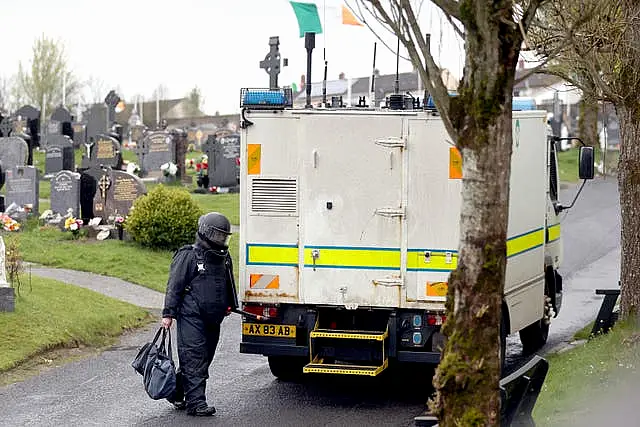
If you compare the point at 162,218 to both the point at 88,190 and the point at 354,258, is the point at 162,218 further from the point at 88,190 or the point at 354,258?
the point at 354,258

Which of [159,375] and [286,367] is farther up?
[159,375]

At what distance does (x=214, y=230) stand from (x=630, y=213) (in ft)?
16.9

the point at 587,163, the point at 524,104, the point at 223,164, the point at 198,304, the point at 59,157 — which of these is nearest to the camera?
the point at 198,304

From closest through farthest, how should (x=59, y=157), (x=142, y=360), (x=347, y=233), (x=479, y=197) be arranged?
(x=479, y=197) < (x=142, y=360) < (x=347, y=233) < (x=59, y=157)

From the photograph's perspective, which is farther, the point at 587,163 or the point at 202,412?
the point at 587,163

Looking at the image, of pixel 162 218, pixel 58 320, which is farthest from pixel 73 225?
pixel 58 320

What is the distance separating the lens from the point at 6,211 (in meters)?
23.4

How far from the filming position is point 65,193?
22672 millimetres

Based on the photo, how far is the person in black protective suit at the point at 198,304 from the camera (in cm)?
1018

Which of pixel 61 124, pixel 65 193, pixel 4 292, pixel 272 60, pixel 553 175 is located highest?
pixel 272 60

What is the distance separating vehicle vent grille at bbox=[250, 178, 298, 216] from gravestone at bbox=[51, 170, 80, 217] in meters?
12.6

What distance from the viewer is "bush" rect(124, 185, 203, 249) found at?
2033 cm

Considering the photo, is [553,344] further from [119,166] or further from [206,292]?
[119,166]

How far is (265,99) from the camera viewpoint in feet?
34.3
